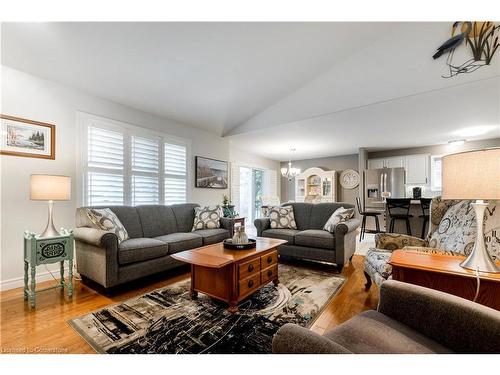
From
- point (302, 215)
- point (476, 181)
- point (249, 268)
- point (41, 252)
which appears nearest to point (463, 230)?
point (476, 181)

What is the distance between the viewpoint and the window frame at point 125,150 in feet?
9.93

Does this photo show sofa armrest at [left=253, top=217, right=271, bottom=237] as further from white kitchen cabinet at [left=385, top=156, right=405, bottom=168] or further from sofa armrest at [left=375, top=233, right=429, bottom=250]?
white kitchen cabinet at [left=385, top=156, right=405, bottom=168]

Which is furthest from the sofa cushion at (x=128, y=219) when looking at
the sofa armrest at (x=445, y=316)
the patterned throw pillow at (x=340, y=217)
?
the sofa armrest at (x=445, y=316)

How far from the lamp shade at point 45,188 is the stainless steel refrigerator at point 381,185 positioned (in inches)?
262

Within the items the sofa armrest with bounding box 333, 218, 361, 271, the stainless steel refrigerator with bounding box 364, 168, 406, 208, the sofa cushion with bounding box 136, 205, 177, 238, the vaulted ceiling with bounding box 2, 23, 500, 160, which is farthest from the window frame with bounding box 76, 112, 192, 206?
the stainless steel refrigerator with bounding box 364, 168, 406, 208

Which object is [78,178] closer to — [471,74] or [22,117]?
[22,117]

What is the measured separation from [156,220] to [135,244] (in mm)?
840

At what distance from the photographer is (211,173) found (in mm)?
4918

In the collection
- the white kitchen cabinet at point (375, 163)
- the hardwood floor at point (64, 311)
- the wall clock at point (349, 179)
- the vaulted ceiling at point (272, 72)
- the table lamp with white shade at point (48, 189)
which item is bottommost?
the hardwood floor at point (64, 311)

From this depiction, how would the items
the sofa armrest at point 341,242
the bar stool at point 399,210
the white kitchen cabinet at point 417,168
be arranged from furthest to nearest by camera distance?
the white kitchen cabinet at point 417,168, the bar stool at point 399,210, the sofa armrest at point 341,242

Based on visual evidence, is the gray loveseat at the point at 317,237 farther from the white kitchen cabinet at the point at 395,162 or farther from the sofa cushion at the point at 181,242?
the white kitchen cabinet at the point at 395,162

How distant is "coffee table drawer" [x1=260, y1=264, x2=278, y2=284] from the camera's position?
2379mm
